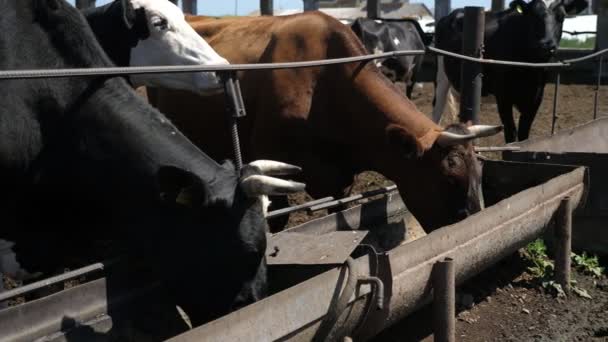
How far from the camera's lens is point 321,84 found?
176 inches

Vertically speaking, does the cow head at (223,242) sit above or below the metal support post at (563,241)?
above

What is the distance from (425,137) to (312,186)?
87 cm

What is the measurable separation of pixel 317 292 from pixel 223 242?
475mm

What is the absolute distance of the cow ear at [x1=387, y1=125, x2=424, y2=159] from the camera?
3959mm

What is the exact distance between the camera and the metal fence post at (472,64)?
5.18 metres

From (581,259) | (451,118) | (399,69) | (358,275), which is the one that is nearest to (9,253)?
(358,275)

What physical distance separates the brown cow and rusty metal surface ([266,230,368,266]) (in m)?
1.13

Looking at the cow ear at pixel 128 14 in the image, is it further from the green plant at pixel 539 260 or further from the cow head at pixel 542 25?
the cow head at pixel 542 25

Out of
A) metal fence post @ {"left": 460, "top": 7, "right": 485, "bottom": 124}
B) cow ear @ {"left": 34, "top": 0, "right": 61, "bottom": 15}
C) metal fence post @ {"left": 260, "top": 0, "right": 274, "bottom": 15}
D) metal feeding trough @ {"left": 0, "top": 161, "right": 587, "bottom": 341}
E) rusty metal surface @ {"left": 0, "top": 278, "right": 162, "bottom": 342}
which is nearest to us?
metal feeding trough @ {"left": 0, "top": 161, "right": 587, "bottom": 341}

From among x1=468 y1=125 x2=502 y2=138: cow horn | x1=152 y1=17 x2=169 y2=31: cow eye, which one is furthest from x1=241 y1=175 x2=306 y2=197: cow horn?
x1=152 y1=17 x2=169 y2=31: cow eye

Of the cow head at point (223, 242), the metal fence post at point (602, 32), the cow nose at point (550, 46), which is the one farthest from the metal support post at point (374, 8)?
the cow head at point (223, 242)

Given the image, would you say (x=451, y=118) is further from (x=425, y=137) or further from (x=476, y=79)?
(x=425, y=137)

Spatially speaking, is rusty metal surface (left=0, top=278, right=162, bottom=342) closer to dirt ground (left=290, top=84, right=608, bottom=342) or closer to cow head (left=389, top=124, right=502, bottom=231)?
dirt ground (left=290, top=84, right=608, bottom=342)

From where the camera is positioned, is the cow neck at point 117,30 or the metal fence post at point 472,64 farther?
the metal fence post at point 472,64
